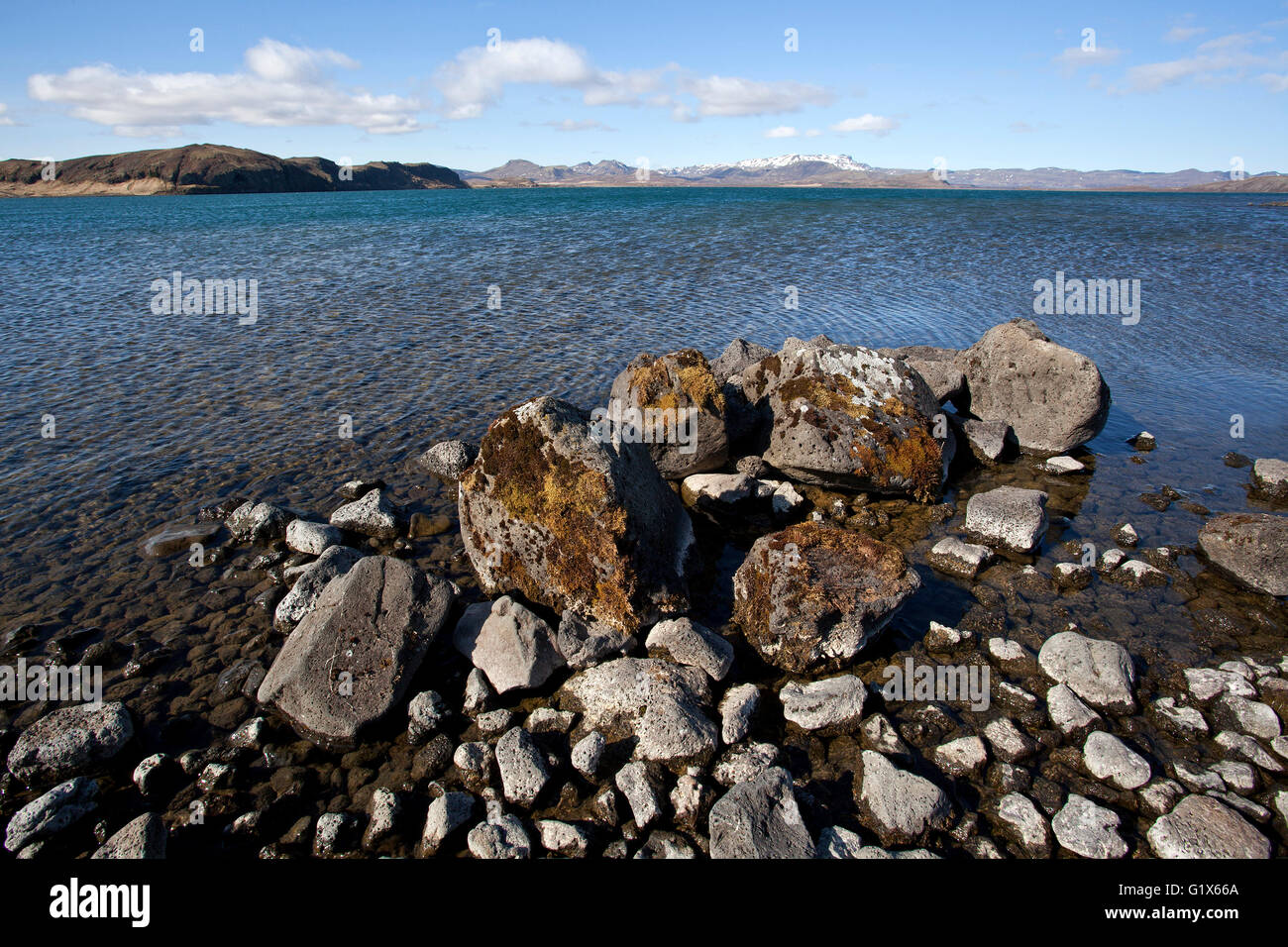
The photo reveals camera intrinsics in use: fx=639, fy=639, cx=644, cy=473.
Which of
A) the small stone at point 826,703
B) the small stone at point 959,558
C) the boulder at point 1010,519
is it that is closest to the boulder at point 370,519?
the small stone at point 826,703

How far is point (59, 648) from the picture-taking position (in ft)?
29.5

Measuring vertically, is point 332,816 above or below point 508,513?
below

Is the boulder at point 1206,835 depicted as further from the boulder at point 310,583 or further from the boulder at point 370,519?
the boulder at point 370,519

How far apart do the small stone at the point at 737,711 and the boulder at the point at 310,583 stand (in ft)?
19.8

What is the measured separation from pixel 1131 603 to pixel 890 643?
417 cm

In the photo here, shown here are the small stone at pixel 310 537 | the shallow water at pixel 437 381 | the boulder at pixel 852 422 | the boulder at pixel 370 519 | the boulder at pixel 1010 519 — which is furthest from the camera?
the boulder at pixel 852 422

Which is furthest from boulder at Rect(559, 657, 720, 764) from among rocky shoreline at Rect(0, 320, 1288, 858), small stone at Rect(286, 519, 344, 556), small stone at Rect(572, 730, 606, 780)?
small stone at Rect(286, 519, 344, 556)

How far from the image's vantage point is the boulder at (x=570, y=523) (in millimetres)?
9258

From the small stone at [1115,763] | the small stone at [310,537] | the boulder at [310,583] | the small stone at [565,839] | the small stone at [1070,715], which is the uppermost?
the small stone at [310,537]

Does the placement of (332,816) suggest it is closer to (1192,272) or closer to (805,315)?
(805,315)

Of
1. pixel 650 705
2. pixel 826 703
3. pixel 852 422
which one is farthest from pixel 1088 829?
pixel 852 422

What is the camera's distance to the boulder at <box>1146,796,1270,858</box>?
20.2ft

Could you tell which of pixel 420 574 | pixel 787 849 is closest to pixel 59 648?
pixel 420 574
